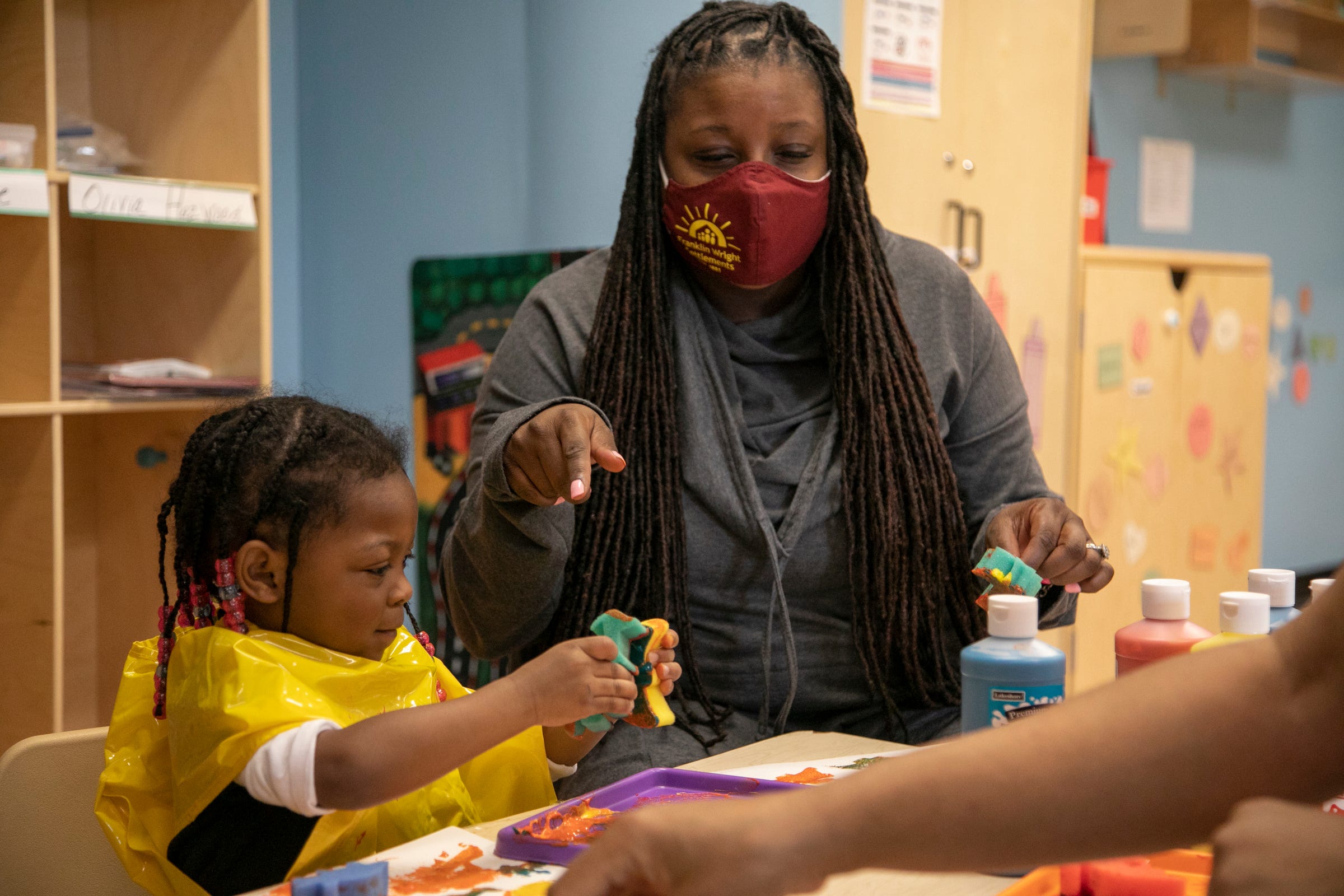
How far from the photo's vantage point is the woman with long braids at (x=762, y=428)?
169 cm

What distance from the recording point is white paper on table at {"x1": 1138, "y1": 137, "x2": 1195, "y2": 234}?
521cm

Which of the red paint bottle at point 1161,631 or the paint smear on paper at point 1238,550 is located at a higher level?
the red paint bottle at point 1161,631

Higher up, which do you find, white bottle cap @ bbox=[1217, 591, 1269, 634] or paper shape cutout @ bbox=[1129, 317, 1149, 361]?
paper shape cutout @ bbox=[1129, 317, 1149, 361]

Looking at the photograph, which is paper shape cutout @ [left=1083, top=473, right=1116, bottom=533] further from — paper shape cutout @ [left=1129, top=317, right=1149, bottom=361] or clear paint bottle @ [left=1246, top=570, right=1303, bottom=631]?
clear paint bottle @ [left=1246, top=570, right=1303, bottom=631]

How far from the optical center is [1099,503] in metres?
3.62

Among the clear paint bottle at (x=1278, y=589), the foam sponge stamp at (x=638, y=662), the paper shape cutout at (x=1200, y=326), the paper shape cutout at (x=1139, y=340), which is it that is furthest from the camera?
the paper shape cutout at (x=1200, y=326)

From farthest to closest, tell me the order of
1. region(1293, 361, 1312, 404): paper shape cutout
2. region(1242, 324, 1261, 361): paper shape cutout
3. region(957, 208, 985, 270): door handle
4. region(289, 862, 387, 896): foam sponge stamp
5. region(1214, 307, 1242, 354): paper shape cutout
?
region(1293, 361, 1312, 404): paper shape cutout
region(1242, 324, 1261, 361): paper shape cutout
region(1214, 307, 1242, 354): paper shape cutout
region(957, 208, 985, 270): door handle
region(289, 862, 387, 896): foam sponge stamp

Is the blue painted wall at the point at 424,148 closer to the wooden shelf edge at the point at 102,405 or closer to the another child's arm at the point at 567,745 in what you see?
the wooden shelf edge at the point at 102,405

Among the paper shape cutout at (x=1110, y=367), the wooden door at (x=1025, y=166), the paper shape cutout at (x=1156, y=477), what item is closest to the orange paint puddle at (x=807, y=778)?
the wooden door at (x=1025, y=166)

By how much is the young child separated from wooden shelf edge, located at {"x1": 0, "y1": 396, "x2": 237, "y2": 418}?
2.74 ft

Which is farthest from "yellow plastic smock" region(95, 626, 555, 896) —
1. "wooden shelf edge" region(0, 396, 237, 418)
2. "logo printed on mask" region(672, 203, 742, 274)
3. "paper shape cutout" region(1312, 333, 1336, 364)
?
"paper shape cutout" region(1312, 333, 1336, 364)

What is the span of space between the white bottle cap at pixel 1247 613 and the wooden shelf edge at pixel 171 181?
6.28 ft

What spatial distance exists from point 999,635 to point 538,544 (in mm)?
682

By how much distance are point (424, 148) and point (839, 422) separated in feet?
5.69
